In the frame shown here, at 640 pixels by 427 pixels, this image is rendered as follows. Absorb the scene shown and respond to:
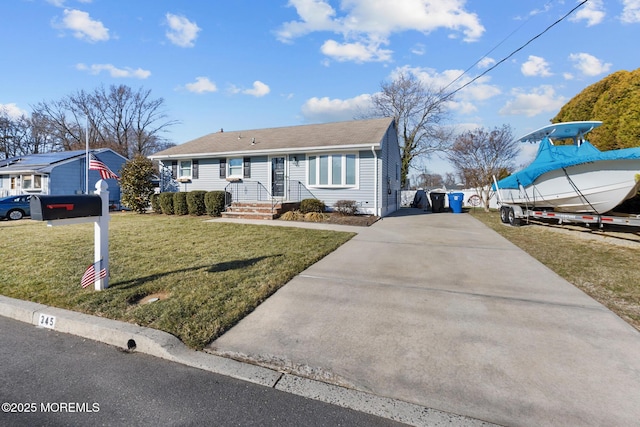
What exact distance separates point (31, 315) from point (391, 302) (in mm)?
4220

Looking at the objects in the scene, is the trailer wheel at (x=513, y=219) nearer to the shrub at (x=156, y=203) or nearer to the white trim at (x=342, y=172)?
the white trim at (x=342, y=172)

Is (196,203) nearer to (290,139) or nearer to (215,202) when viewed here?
(215,202)

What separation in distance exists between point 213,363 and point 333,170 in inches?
480

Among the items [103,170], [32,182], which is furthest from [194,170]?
[32,182]

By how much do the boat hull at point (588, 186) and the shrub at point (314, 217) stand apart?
7.51 meters

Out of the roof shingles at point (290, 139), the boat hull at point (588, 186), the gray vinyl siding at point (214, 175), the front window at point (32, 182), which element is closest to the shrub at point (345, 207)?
the roof shingles at point (290, 139)

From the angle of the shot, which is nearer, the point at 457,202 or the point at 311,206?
the point at 311,206

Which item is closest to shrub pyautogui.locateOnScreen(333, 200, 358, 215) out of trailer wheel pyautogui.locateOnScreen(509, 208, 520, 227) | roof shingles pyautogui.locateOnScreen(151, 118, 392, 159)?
roof shingles pyautogui.locateOnScreen(151, 118, 392, 159)

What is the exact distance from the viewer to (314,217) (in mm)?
12281

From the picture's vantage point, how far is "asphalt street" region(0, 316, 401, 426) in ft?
6.47

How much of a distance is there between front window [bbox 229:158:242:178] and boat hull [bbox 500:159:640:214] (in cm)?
1288

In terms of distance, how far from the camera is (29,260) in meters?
5.81

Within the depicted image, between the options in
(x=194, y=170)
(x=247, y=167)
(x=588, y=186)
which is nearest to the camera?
(x=588, y=186)

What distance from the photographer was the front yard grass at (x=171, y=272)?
338 cm
